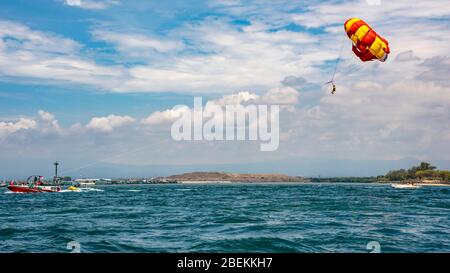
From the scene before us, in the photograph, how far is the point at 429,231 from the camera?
83.1ft

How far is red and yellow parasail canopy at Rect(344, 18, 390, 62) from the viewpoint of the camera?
31.1m

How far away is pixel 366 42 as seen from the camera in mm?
31266

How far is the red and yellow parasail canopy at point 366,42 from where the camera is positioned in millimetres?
31062

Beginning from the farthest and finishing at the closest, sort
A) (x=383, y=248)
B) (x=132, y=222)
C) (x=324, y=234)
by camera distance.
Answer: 1. (x=132, y=222)
2. (x=324, y=234)
3. (x=383, y=248)

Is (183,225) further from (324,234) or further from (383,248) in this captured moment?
(383,248)

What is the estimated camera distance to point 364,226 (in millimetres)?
27859
